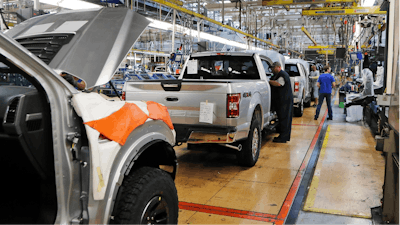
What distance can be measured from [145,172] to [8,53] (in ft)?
3.95

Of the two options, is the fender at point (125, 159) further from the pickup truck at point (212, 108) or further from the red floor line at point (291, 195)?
the pickup truck at point (212, 108)

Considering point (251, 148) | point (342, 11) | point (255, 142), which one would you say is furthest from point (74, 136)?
point (342, 11)

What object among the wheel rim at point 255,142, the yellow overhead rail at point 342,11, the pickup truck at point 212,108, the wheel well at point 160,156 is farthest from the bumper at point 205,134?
the yellow overhead rail at point 342,11

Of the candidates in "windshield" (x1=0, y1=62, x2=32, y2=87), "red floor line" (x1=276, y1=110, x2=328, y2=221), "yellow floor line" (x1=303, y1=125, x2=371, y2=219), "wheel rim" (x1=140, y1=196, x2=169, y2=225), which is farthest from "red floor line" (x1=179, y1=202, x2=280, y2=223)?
"windshield" (x1=0, y1=62, x2=32, y2=87)

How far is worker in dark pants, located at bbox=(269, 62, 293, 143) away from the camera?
716 cm

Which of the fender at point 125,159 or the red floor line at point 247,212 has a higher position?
the fender at point 125,159

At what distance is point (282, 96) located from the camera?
284 inches

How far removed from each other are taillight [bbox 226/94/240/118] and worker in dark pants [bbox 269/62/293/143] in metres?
2.57

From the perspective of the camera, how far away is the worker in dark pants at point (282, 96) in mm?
7164

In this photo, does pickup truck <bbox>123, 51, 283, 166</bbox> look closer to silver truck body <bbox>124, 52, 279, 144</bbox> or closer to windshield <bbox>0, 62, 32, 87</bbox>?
silver truck body <bbox>124, 52, 279, 144</bbox>

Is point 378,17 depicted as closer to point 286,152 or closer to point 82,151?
point 286,152

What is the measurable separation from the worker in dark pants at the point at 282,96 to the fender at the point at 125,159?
5052mm

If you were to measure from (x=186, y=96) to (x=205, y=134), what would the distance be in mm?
650

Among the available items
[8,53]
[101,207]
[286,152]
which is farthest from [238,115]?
[8,53]
